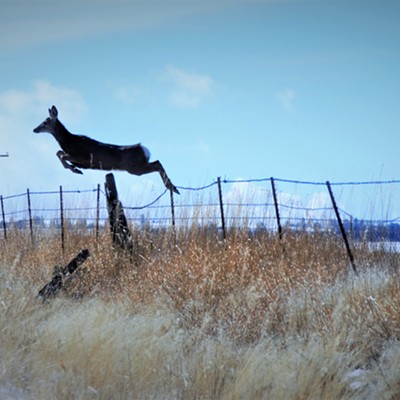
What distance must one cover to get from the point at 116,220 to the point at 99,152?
3.94 meters

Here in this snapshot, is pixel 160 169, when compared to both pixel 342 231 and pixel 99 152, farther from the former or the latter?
pixel 342 231

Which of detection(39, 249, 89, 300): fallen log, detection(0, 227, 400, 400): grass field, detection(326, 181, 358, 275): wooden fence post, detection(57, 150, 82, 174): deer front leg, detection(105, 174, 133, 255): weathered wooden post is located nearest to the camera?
detection(0, 227, 400, 400): grass field

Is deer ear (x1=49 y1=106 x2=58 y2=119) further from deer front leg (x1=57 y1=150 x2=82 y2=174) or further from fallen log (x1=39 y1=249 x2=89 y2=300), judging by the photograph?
fallen log (x1=39 y1=249 x2=89 y2=300)

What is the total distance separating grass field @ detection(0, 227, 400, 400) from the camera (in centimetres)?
433

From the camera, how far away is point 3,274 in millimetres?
8141

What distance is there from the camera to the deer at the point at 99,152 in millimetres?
13039

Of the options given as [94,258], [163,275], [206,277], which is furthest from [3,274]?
[206,277]

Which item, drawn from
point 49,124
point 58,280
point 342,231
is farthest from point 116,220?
point 49,124

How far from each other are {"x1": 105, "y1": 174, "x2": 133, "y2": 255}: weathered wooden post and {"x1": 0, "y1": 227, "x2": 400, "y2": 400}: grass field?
487 mm

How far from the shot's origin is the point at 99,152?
13.3 metres

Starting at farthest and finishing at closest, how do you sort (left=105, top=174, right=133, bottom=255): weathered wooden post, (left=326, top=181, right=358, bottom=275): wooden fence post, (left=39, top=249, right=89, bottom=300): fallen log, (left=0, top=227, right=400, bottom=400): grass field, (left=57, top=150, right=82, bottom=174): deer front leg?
1. (left=57, top=150, right=82, bottom=174): deer front leg
2. (left=105, top=174, right=133, bottom=255): weathered wooden post
3. (left=326, top=181, right=358, bottom=275): wooden fence post
4. (left=39, top=249, right=89, bottom=300): fallen log
5. (left=0, top=227, right=400, bottom=400): grass field

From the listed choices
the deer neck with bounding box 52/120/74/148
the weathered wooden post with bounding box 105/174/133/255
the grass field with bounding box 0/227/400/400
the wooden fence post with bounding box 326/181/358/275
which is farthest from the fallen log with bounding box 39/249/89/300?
the deer neck with bounding box 52/120/74/148

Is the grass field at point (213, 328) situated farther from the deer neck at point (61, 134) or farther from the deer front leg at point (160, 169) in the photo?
the deer neck at point (61, 134)

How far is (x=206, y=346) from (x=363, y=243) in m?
4.92
